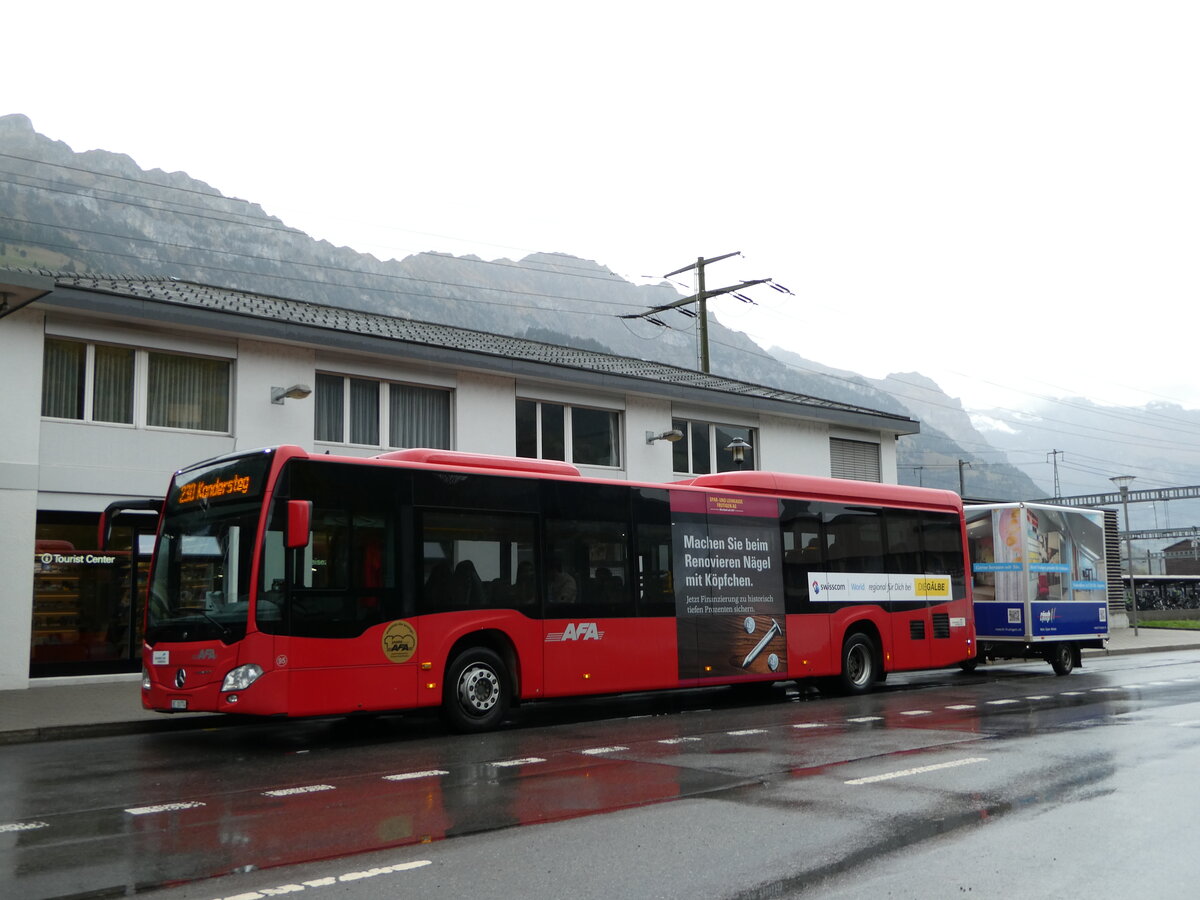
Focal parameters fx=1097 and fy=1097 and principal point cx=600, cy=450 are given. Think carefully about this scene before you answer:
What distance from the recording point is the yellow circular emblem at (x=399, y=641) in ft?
38.4

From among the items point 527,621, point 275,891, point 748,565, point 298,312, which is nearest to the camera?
point 275,891

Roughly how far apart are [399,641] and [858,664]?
8.61 meters

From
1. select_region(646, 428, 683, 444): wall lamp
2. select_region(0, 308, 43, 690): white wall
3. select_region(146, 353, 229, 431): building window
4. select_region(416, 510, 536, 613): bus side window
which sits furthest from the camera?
select_region(646, 428, 683, 444): wall lamp

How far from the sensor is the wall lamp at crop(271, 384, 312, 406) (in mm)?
18734

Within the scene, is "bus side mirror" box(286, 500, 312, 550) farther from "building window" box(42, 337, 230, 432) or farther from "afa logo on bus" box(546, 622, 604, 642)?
"building window" box(42, 337, 230, 432)

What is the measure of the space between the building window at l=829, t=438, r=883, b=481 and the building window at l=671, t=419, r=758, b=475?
328cm

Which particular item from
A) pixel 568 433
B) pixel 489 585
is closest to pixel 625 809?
pixel 489 585

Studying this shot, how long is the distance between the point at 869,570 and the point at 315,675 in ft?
31.4

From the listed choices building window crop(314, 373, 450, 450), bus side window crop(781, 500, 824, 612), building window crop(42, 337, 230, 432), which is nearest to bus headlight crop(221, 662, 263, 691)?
bus side window crop(781, 500, 824, 612)

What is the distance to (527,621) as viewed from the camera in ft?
42.7

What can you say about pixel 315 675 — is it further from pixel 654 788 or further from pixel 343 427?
pixel 343 427

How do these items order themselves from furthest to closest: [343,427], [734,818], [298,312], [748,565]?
[298,312] < [343,427] < [748,565] < [734,818]

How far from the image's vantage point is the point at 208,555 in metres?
11.5

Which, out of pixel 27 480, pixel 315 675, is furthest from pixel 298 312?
pixel 315 675
